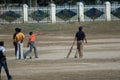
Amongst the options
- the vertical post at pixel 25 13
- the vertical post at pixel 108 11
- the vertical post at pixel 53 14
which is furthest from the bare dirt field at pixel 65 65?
the vertical post at pixel 108 11

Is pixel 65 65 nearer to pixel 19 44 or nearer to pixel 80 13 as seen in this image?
pixel 19 44

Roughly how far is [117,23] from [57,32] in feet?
25.2

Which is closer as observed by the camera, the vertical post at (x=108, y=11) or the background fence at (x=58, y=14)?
the background fence at (x=58, y=14)

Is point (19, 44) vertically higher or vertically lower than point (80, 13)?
lower

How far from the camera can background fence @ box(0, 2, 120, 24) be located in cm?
6150

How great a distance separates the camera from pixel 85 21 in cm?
6109

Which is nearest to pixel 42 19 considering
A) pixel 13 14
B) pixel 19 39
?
pixel 13 14

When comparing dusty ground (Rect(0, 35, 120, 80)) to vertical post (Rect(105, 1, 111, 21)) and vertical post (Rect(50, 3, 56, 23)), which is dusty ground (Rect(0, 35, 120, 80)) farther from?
vertical post (Rect(105, 1, 111, 21))

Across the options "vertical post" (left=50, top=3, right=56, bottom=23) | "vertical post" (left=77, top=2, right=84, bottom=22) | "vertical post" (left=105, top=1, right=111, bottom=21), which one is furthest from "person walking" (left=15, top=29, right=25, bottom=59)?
"vertical post" (left=105, top=1, right=111, bottom=21)

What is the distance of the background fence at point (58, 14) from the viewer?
61500 mm

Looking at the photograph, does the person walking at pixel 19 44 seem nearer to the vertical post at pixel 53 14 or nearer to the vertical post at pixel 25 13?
the vertical post at pixel 53 14

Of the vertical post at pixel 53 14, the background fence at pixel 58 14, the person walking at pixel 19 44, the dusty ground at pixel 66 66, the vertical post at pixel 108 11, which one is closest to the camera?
the dusty ground at pixel 66 66

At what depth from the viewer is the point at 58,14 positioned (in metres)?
62.2

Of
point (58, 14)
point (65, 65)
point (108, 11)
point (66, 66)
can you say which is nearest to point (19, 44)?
point (65, 65)
